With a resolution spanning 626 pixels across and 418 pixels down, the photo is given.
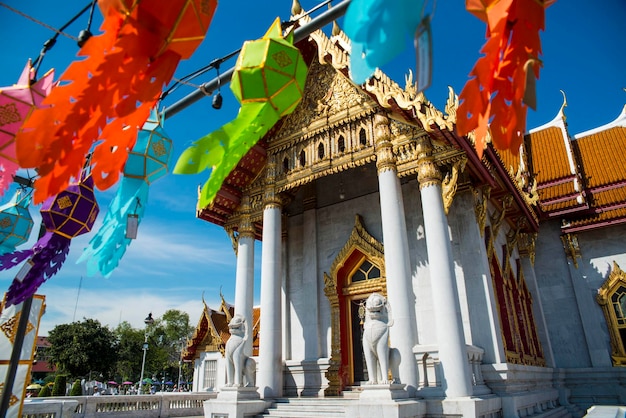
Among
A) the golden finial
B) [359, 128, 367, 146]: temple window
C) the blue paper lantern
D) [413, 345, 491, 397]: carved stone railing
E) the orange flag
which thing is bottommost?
[413, 345, 491, 397]: carved stone railing

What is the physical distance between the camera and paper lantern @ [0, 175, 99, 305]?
4500mm

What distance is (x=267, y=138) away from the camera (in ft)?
38.6

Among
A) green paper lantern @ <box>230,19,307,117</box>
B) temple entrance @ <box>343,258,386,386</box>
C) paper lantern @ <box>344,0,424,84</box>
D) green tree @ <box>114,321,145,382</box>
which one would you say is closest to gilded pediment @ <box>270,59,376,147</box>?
temple entrance @ <box>343,258,386,386</box>

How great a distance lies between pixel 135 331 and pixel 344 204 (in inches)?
2124

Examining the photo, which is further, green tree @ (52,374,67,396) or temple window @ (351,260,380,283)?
green tree @ (52,374,67,396)

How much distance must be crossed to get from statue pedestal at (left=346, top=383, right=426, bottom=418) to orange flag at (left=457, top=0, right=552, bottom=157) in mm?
5372

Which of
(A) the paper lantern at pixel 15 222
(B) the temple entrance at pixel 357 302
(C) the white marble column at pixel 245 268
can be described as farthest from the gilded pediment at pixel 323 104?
(A) the paper lantern at pixel 15 222

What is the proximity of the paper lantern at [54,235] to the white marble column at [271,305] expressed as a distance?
5.66m

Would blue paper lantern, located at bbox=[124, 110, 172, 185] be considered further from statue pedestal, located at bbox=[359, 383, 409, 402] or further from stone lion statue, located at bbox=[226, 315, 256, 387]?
stone lion statue, located at bbox=[226, 315, 256, 387]

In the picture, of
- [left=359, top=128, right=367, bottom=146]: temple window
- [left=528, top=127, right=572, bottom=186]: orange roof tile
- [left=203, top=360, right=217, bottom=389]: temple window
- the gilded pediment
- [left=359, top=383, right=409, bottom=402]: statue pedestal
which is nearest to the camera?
[left=359, top=383, right=409, bottom=402]: statue pedestal

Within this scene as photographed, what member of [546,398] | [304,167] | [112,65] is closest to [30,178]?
[112,65]

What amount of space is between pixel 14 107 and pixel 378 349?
5.92m

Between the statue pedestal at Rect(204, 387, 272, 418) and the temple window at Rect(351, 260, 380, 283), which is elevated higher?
the temple window at Rect(351, 260, 380, 283)

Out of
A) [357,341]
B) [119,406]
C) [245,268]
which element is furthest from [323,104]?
[119,406]
